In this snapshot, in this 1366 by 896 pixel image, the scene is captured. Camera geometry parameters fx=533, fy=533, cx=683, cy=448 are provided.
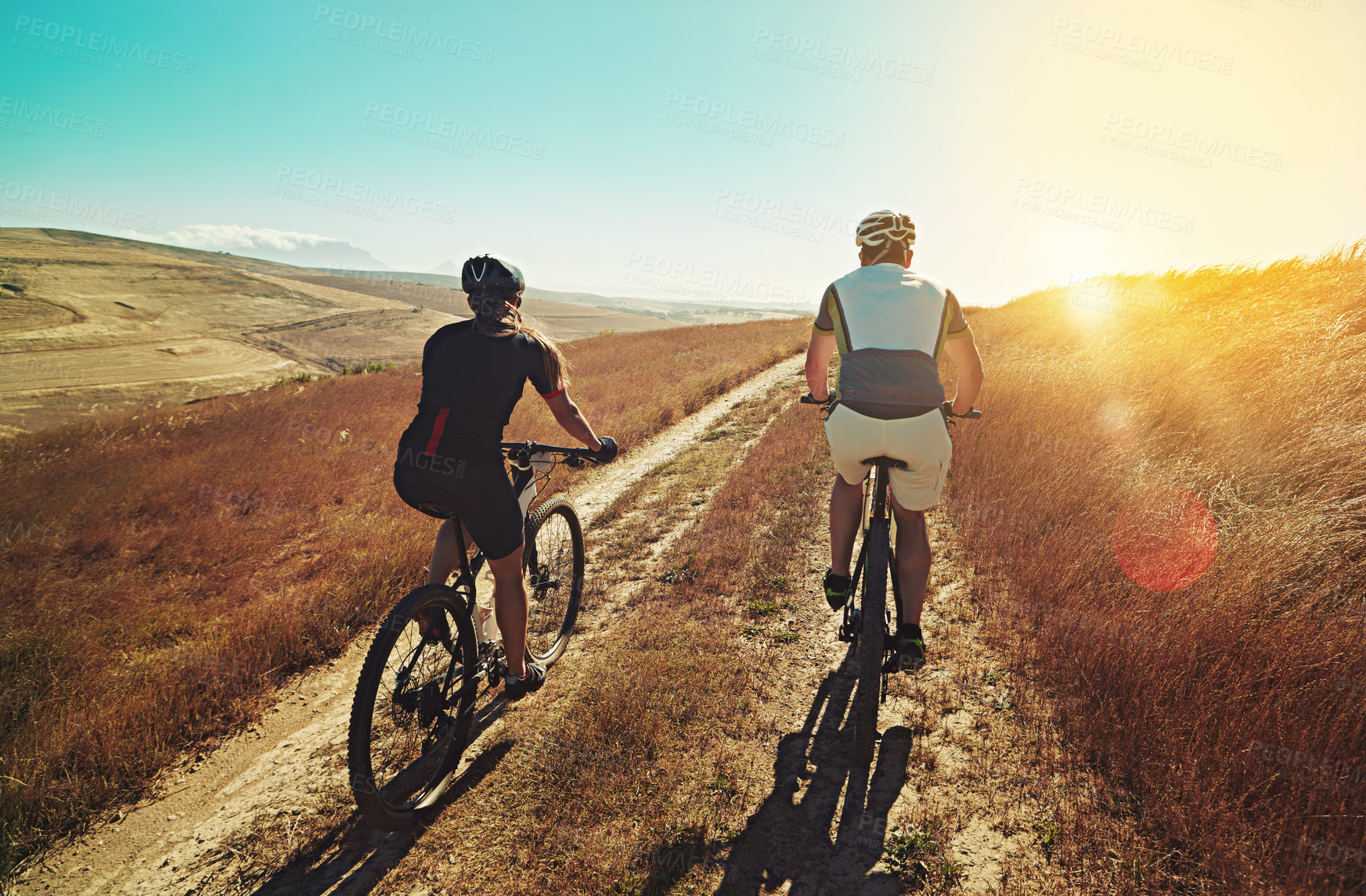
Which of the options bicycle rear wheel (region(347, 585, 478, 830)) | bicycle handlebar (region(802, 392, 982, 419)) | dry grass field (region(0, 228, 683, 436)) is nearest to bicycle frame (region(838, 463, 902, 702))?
bicycle handlebar (region(802, 392, 982, 419))

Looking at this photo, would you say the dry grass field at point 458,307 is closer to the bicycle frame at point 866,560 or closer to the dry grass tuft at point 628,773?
the dry grass tuft at point 628,773

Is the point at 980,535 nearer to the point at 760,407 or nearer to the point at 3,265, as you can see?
the point at 760,407

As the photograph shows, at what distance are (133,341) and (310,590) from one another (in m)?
50.8

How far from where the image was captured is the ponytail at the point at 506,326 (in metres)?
3.06

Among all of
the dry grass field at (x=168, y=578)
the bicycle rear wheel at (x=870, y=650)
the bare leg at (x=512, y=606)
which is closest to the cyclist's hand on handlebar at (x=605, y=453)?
the bare leg at (x=512, y=606)

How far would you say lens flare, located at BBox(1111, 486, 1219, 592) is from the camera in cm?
426

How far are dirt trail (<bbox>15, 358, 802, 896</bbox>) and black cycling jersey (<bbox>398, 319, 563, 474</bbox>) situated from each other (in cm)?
208

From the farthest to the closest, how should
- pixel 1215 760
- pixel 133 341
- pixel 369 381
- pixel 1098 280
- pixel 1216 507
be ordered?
pixel 133 341
pixel 1098 280
pixel 369 381
pixel 1216 507
pixel 1215 760

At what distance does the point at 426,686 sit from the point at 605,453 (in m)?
1.78

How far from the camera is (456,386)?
2.99m

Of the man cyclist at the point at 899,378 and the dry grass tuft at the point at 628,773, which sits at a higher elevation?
the man cyclist at the point at 899,378

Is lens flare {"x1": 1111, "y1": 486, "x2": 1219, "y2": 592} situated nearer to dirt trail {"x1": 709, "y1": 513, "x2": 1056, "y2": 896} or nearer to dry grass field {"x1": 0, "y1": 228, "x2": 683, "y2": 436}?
dirt trail {"x1": 709, "y1": 513, "x2": 1056, "y2": 896}

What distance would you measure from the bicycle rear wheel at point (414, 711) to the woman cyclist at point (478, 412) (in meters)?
0.22

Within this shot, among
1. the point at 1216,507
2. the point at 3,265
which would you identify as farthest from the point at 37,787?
the point at 3,265
